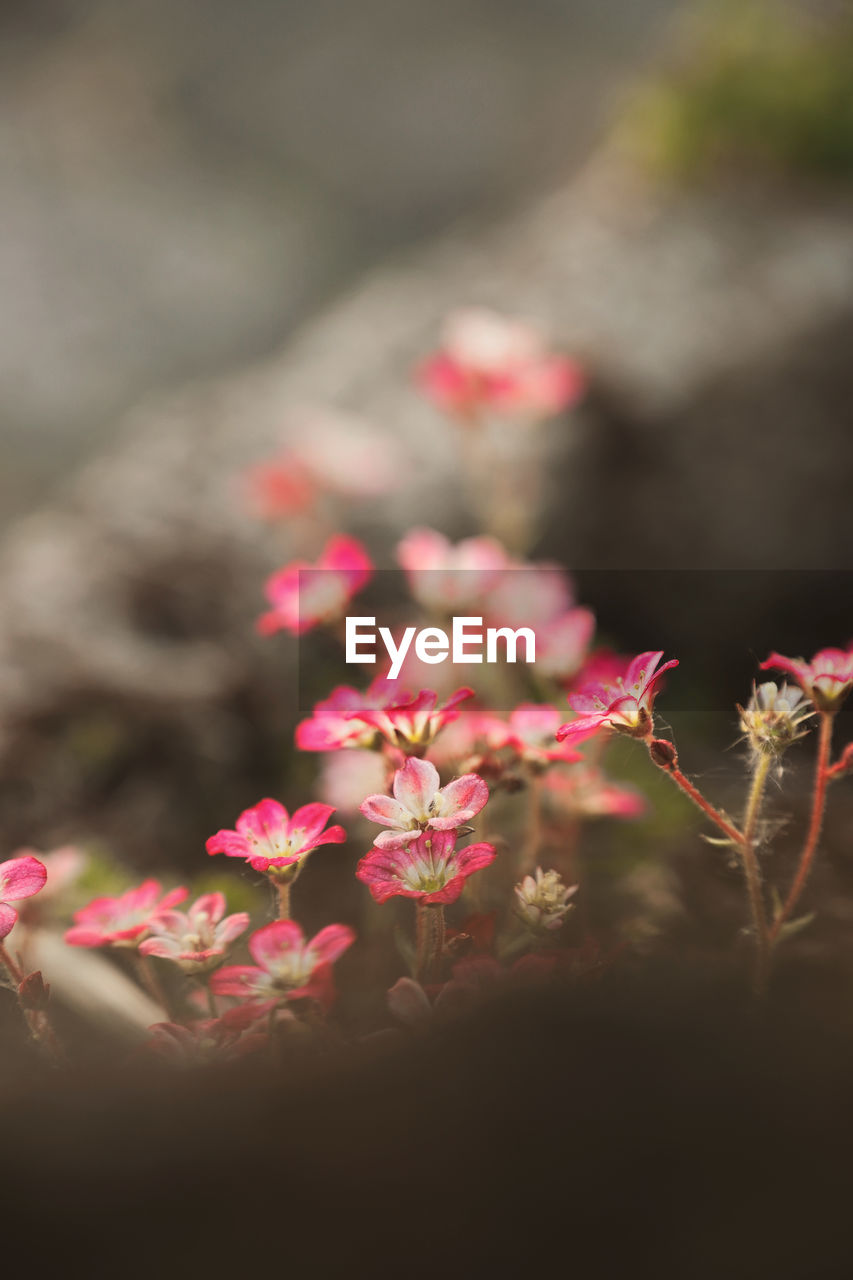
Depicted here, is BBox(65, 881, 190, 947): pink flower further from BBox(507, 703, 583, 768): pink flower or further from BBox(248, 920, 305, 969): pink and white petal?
BBox(507, 703, 583, 768): pink flower

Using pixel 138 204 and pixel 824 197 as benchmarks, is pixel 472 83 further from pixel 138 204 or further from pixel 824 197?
pixel 824 197

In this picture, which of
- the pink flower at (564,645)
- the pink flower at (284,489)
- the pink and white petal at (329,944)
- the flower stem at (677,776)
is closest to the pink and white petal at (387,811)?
the pink and white petal at (329,944)

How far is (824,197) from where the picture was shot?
2.44 metres

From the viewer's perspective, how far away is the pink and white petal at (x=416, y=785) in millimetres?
718

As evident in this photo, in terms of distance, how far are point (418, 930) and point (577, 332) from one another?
1.91 meters

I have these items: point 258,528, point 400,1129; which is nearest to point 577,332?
point 258,528

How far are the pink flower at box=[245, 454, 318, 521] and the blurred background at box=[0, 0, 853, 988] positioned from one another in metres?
0.23

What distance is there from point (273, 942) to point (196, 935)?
0.10m

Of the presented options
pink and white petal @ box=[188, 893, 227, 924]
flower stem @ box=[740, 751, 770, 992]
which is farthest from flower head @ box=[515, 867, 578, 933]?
pink and white petal @ box=[188, 893, 227, 924]

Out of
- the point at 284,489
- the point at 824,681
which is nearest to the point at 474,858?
the point at 824,681

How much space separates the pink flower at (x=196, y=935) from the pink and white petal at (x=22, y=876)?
0.11 metres

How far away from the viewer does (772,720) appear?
29.4 inches

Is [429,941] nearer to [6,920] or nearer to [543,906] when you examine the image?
[543,906]

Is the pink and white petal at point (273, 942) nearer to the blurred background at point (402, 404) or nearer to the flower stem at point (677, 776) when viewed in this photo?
the flower stem at point (677, 776)
